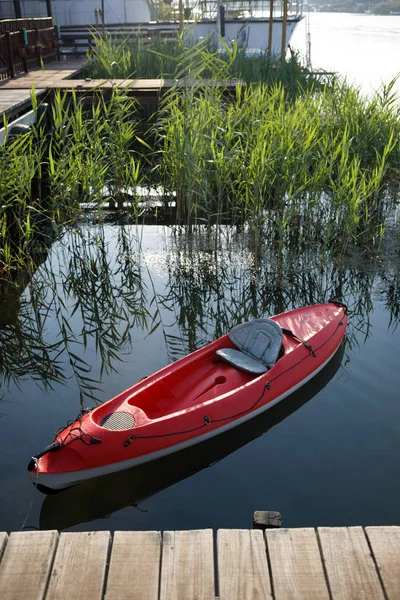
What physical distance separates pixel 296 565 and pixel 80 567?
89 centimetres

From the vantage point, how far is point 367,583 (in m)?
2.52

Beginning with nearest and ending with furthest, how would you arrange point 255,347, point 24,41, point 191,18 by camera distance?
point 255,347, point 24,41, point 191,18

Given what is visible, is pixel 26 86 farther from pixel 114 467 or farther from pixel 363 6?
pixel 363 6

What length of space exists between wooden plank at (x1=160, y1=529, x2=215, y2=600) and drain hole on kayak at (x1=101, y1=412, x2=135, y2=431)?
4.36 feet

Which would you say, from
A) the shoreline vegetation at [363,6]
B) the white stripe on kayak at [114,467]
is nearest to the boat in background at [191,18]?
the white stripe on kayak at [114,467]

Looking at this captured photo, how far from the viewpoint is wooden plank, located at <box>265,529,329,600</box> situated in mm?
2482

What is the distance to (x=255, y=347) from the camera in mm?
4867

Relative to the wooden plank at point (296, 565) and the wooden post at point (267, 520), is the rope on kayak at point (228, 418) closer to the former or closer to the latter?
the wooden post at point (267, 520)

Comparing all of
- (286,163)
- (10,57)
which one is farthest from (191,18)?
(286,163)

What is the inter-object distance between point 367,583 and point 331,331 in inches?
115

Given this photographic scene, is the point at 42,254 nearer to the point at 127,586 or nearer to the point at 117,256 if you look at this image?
the point at 117,256

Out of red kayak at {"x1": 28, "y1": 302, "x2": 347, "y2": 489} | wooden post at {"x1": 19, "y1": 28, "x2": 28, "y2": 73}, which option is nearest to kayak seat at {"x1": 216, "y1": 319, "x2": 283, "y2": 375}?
red kayak at {"x1": 28, "y1": 302, "x2": 347, "y2": 489}

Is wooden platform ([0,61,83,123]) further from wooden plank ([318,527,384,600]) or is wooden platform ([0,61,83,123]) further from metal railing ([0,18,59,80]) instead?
wooden plank ([318,527,384,600])

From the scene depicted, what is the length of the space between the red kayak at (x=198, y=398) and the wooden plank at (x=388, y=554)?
1.69 m
